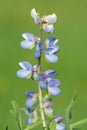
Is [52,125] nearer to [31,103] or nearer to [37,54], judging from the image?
[31,103]

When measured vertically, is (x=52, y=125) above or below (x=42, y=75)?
below

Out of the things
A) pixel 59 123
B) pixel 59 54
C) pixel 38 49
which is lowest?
pixel 59 54

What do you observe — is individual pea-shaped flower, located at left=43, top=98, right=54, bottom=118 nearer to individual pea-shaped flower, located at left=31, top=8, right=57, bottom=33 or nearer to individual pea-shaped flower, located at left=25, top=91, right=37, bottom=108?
individual pea-shaped flower, located at left=25, top=91, right=37, bottom=108

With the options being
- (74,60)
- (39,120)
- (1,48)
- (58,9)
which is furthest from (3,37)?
(39,120)

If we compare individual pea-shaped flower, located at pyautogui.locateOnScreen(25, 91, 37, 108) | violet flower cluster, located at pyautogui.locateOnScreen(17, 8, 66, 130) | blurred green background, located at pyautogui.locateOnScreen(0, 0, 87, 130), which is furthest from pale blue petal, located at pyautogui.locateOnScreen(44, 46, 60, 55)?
blurred green background, located at pyautogui.locateOnScreen(0, 0, 87, 130)

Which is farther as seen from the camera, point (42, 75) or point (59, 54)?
point (59, 54)

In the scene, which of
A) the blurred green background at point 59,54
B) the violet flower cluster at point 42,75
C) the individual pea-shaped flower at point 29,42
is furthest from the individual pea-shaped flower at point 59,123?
the blurred green background at point 59,54

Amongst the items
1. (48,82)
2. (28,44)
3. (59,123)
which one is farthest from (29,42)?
(59,123)

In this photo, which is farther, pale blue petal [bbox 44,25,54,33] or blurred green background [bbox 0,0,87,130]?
blurred green background [bbox 0,0,87,130]
